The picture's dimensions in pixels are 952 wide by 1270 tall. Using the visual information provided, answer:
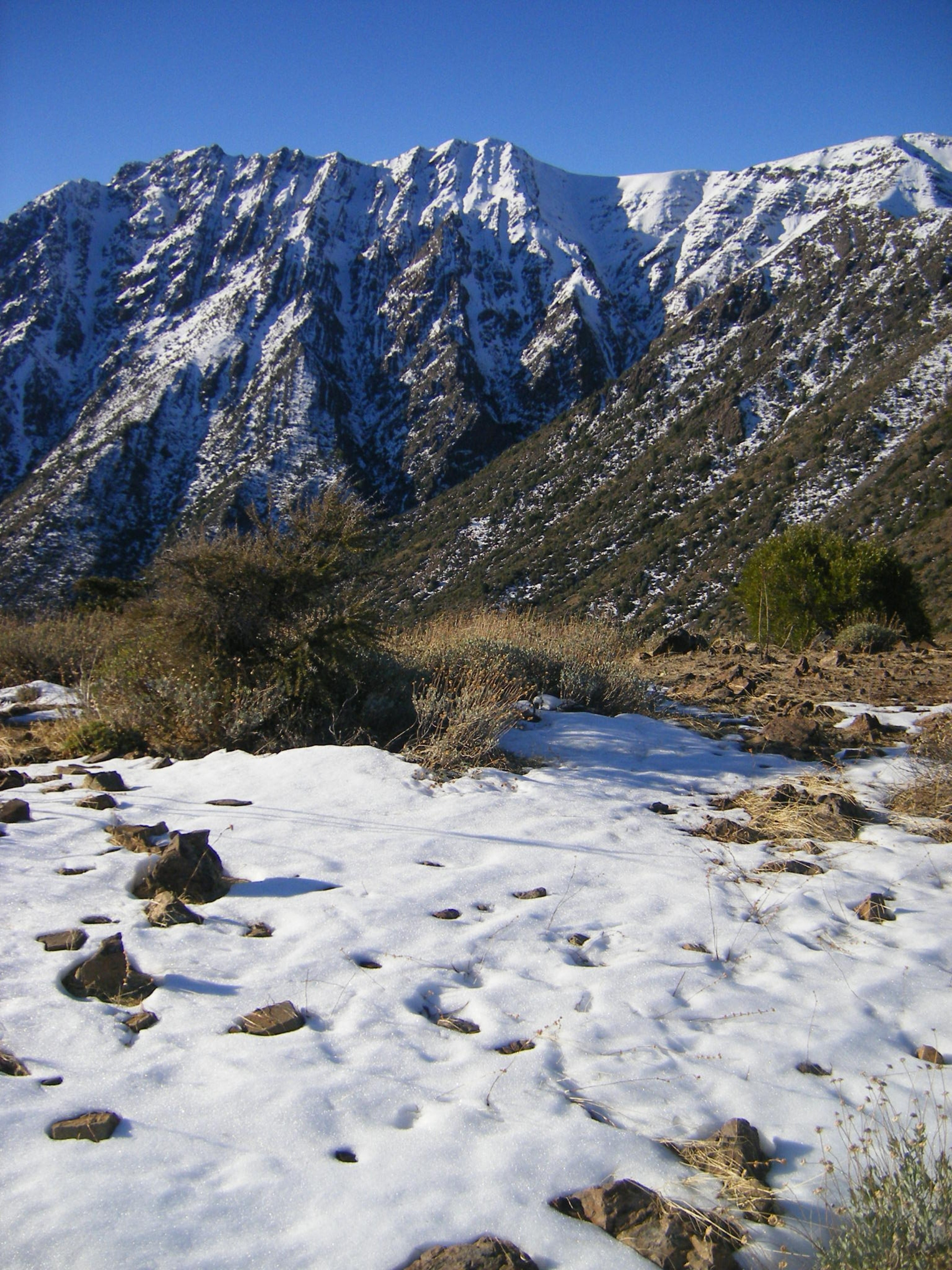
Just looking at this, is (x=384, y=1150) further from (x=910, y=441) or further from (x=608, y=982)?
(x=910, y=441)

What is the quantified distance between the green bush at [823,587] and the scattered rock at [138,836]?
1061 centimetres

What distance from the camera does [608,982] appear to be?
2859 mm

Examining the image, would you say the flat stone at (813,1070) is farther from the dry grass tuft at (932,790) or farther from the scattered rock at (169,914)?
the scattered rock at (169,914)

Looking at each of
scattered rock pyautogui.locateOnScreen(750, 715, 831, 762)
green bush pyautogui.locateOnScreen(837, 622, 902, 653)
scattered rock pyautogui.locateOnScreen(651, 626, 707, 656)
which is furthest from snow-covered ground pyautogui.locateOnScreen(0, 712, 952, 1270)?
scattered rock pyautogui.locateOnScreen(651, 626, 707, 656)

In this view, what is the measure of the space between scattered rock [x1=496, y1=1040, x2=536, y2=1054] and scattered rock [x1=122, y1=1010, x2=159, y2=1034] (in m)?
1.09

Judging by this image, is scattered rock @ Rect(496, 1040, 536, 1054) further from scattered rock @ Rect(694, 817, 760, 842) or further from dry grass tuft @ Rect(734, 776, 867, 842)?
dry grass tuft @ Rect(734, 776, 867, 842)

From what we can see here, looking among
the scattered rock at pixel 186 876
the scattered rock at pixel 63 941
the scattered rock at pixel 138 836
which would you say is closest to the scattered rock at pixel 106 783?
the scattered rock at pixel 138 836

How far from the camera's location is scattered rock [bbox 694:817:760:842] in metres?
4.16

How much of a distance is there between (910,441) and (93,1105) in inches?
2014

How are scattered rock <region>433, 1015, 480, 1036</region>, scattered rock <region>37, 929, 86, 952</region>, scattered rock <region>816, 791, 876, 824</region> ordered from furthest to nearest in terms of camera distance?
scattered rock <region>816, 791, 876, 824</region> → scattered rock <region>37, 929, 86, 952</region> → scattered rock <region>433, 1015, 480, 1036</region>

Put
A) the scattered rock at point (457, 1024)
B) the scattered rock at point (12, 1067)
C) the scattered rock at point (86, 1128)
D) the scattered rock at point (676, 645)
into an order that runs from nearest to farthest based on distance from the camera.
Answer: the scattered rock at point (86, 1128) < the scattered rock at point (12, 1067) < the scattered rock at point (457, 1024) < the scattered rock at point (676, 645)

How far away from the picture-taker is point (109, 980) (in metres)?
2.68

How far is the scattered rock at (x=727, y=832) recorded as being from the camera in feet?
13.6

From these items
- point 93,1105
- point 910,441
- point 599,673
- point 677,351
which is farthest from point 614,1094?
point 677,351
